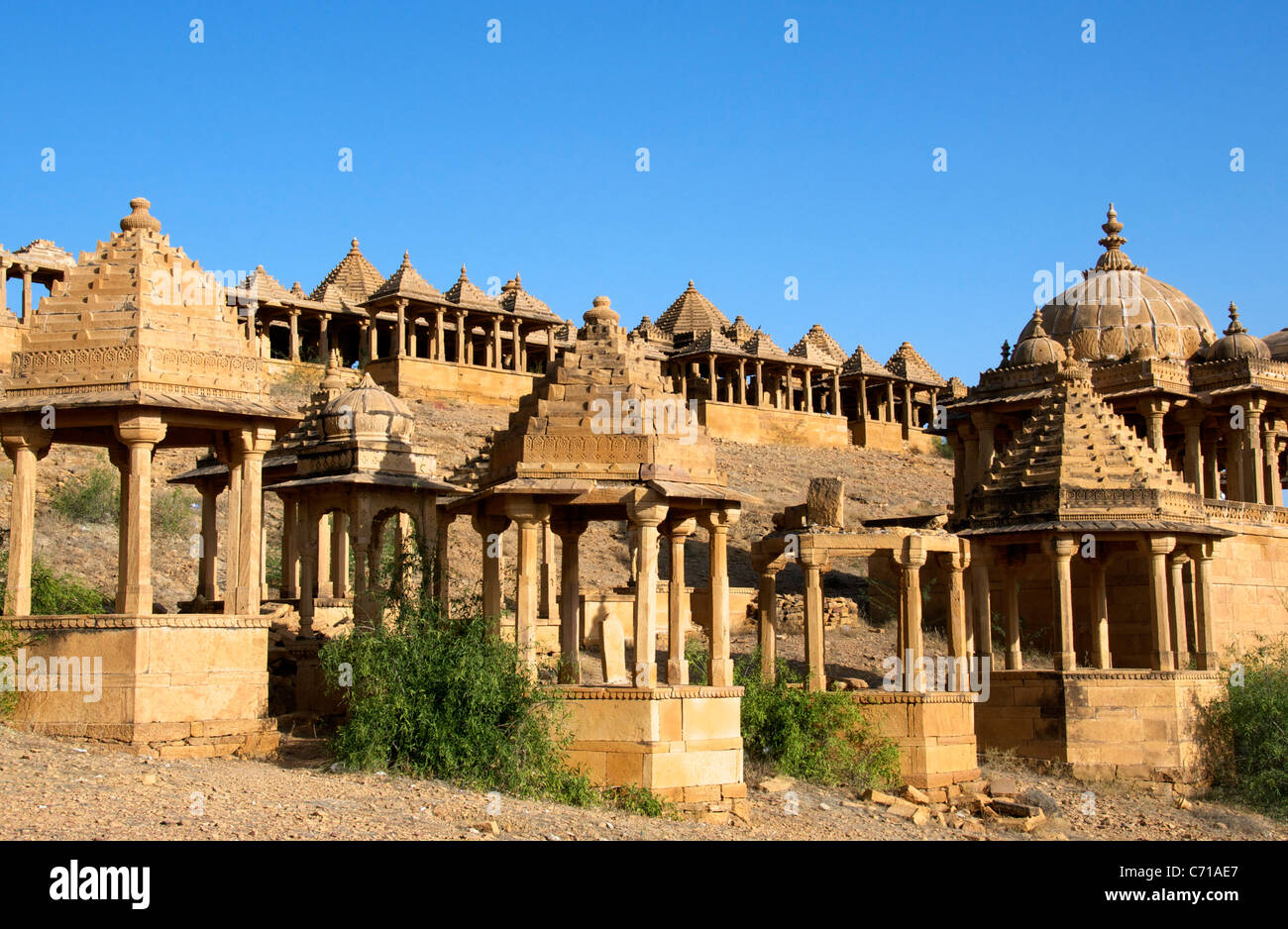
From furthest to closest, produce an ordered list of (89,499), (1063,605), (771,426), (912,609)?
(771,426) → (89,499) → (1063,605) → (912,609)

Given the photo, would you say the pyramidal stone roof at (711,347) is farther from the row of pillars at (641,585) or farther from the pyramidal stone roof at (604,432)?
the pyramidal stone roof at (604,432)

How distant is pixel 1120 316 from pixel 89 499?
23172 millimetres

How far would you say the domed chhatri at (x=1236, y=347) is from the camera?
3328 centimetres

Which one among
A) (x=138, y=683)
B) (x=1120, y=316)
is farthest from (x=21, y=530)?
(x=1120, y=316)

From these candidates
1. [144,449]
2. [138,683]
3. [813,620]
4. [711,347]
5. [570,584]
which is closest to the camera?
[138,683]

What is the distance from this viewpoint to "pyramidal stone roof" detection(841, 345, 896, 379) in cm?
5922

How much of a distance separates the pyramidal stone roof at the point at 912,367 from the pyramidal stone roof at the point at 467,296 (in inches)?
807

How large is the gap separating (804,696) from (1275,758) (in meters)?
7.21

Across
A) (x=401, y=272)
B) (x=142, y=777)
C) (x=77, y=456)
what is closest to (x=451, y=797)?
(x=142, y=777)

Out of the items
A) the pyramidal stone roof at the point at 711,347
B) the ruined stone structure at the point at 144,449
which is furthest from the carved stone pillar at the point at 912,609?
Result: the pyramidal stone roof at the point at 711,347

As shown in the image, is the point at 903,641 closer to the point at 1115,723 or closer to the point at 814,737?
the point at 814,737

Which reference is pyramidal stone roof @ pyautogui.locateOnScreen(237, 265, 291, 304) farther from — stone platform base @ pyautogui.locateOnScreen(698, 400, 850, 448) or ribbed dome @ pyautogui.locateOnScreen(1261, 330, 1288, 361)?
ribbed dome @ pyautogui.locateOnScreen(1261, 330, 1288, 361)

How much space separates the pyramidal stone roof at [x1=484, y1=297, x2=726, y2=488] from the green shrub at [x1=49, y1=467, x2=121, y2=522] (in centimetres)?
1545

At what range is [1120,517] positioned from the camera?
72.9ft
